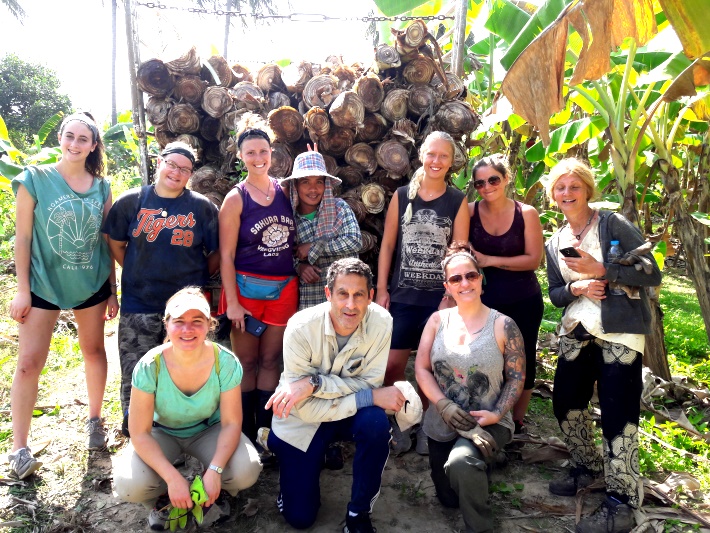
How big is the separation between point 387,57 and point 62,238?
304 centimetres

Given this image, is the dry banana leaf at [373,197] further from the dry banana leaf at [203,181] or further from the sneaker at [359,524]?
the sneaker at [359,524]

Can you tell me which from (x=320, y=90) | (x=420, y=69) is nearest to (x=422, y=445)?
(x=320, y=90)

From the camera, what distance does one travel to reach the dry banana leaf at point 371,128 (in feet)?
15.2

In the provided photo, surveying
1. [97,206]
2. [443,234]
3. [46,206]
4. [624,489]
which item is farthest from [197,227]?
[624,489]

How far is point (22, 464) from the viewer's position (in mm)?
3172

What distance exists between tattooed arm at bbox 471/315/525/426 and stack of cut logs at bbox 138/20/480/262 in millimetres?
1867

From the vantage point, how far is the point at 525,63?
290cm

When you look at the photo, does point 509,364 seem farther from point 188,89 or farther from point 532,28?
point 188,89

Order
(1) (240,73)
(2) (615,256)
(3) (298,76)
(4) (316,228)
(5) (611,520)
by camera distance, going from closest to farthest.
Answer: (5) (611,520), (2) (615,256), (4) (316,228), (3) (298,76), (1) (240,73)

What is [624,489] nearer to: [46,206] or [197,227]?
[197,227]

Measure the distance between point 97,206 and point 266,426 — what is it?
177 cm

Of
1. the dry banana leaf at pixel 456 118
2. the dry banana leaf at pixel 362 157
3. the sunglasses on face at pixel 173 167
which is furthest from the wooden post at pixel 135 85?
the dry banana leaf at pixel 456 118

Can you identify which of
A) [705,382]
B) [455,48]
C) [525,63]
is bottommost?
[705,382]

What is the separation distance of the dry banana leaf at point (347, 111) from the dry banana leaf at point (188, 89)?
1.30m
